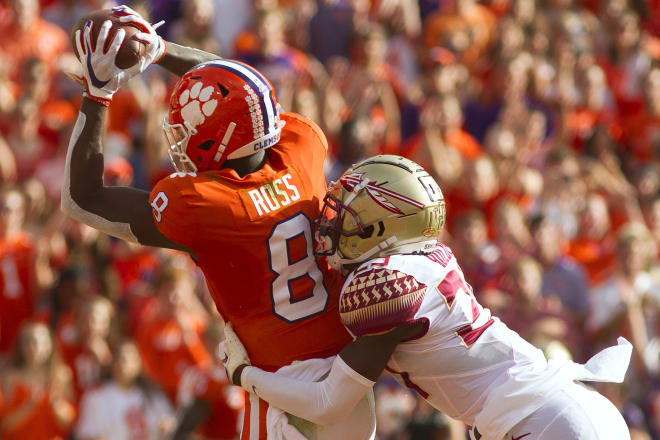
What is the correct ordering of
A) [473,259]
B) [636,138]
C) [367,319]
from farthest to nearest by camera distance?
1. [636,138]
2. [473,259]
3. [367,319]

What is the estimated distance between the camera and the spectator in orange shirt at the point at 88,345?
25.6ft

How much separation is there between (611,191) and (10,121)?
16.4ft

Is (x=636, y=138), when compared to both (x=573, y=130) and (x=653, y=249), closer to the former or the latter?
(x=573, y=130)

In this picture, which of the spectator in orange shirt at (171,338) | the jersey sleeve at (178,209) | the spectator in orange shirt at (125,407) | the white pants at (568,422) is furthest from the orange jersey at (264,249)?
the spectator in orange shirt at (171,338)

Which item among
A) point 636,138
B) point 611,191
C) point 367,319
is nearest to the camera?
point 367,319

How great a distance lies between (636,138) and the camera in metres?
10.3

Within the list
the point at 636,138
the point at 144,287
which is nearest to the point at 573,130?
the point at 636,138

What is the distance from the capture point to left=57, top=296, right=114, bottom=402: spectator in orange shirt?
25.6 feet

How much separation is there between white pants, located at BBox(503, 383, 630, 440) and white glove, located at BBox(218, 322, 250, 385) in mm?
1020

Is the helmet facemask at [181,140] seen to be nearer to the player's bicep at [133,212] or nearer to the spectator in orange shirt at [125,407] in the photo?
the player's bicep at [133,212]

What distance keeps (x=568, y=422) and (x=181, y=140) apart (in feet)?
5.73

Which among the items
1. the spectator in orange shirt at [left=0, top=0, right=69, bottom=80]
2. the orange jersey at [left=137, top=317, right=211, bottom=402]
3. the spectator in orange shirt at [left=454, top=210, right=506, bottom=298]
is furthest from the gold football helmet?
the spectator in orange shirt at [left=0, top=0, right=69, bottom=80]

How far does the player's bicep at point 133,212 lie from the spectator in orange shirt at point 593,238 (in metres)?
5.32

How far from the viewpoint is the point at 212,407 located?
715 cm
